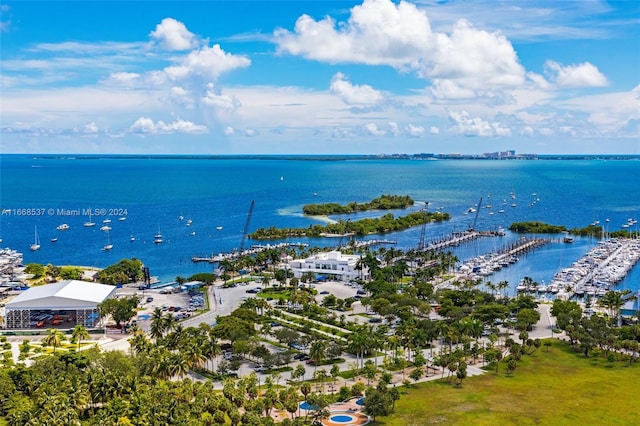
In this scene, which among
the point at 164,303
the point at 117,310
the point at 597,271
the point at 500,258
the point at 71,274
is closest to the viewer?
the point at 117,310

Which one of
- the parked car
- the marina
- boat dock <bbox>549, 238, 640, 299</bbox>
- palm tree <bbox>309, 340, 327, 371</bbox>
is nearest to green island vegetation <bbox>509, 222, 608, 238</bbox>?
the marina

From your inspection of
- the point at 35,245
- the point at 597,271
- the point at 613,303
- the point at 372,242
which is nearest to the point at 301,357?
the point at 613,303

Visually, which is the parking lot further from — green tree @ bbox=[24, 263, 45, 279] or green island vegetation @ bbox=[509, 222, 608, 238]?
green island vegetation @ bbox=[509, 222, 608, 238]

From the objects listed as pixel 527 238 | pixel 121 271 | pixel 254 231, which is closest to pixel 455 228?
pixel 527 238

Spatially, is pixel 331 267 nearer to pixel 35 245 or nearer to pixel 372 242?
pixel 372 242

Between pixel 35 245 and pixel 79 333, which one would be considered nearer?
pixel 79 333

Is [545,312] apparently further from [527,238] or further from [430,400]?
[527,238]

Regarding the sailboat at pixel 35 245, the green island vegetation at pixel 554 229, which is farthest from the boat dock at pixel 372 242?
the sailboat at pixel 35 245
